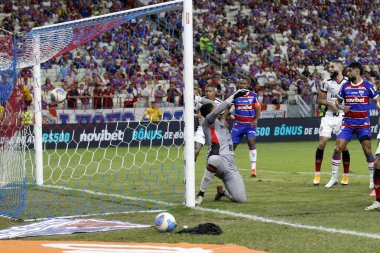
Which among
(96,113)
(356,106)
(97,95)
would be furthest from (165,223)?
(96,113)

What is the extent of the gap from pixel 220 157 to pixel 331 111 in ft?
12.9

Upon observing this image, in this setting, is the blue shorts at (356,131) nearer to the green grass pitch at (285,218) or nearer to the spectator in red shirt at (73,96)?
the green grass pitch at (285,218)

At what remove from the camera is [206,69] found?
97.4 ft

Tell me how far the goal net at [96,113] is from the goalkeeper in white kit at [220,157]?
53 cm

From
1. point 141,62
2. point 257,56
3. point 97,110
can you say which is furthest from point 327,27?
point 141,62

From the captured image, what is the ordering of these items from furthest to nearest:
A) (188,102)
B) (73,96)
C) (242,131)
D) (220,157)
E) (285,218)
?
(73,96)
(242,131)
(220,157)
(188,102)
(285,218)

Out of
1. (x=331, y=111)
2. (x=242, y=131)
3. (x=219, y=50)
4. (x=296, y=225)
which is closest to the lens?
(x=296, y=225)

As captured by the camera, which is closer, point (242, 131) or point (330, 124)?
point (330, 124)

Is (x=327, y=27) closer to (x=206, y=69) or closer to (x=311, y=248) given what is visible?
(x=206, y=69)

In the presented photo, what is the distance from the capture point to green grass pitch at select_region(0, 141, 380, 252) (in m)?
8.55

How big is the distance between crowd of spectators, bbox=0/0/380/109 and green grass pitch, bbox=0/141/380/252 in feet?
10.9

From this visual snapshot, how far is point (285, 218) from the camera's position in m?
10.3

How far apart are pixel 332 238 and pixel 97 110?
16035 mm

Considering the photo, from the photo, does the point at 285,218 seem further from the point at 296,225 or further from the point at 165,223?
the point at 165,223
